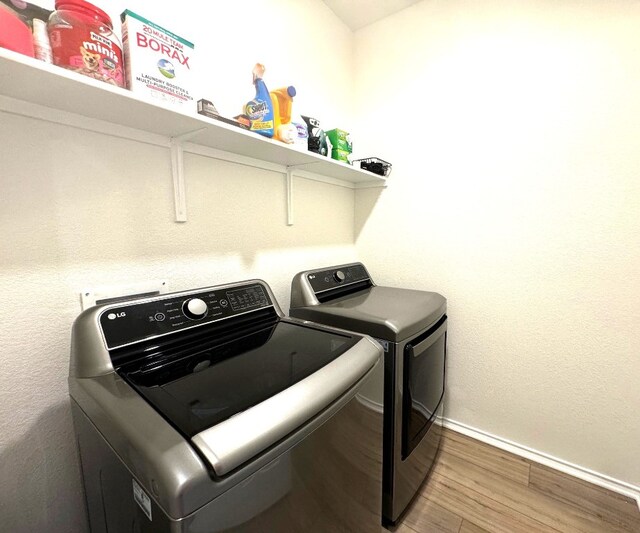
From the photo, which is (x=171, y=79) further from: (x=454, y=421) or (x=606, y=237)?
(x=454, y=421)

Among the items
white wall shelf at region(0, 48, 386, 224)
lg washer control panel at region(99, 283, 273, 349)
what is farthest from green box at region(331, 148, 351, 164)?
lg washer control panel at region(99, 283, 273, 349)

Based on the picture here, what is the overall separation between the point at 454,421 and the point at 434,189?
1465 mm

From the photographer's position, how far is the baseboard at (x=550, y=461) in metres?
1.40

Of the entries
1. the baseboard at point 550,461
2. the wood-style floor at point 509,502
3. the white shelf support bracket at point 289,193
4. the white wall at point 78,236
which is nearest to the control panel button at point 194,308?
the white wall at point 78,236

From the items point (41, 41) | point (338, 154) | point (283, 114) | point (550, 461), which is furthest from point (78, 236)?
point (550, 461)

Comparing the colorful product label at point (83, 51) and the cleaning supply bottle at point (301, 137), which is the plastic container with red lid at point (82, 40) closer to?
the colorful product label at point (83, 51)

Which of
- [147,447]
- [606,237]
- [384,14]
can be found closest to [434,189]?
[606,237]

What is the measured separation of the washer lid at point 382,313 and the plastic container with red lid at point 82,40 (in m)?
1.05

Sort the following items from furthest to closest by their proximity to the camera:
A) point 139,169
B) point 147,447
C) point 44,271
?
point 139,169 < point 44,271 < point 147,447

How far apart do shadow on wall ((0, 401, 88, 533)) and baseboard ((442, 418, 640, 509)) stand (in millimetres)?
1887

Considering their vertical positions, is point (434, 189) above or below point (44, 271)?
above

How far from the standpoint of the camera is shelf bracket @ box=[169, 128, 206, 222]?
3.62 feet

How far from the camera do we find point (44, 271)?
0.85m

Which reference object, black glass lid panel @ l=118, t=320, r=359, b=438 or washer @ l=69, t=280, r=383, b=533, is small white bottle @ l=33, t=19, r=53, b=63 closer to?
washer @ l=69, t=280, r=383, b=533
